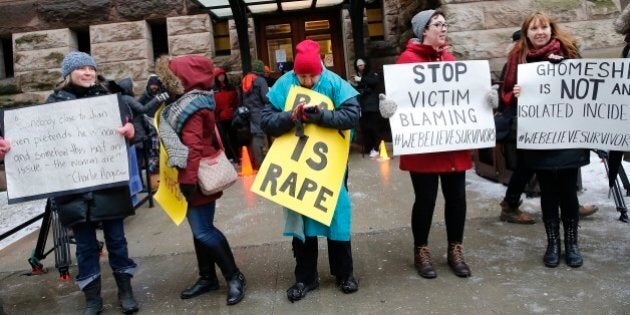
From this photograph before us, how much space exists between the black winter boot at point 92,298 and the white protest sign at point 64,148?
0.66 metres

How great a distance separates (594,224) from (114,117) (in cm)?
412

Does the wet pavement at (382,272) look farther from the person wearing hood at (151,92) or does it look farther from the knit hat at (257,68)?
the knit hat at (257,68)

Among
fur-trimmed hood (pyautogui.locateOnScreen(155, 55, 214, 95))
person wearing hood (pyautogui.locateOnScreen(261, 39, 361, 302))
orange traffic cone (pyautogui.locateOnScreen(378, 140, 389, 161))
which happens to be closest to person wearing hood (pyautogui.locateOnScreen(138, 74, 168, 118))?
fur-trimmed hood (pyautogui.locateOnScreen(155, 55, 214, 95))

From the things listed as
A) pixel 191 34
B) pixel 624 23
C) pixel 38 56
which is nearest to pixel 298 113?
pixel 624 23

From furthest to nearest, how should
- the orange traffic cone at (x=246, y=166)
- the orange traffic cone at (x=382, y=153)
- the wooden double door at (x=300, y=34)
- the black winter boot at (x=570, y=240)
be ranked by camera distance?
1. the wooden double door at (x=300, y=34)
2. the orange traffic cone at (x=382, y=153)
3. the orange traffic cone at (x=246, y=166)
4. the black winter boot at (x=570, y=240)

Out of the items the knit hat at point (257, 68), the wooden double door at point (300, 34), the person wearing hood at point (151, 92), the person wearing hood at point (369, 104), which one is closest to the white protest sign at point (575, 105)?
the person wearing hood at point (151, 92)

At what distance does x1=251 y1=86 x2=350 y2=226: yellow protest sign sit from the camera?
3.21 m

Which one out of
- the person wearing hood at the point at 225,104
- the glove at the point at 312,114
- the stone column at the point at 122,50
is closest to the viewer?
the glove at the point at 312,114

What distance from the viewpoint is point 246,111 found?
8.09 meters

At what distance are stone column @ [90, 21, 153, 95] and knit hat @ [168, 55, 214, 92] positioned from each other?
6.74 meters

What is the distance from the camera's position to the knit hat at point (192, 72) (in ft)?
10.9

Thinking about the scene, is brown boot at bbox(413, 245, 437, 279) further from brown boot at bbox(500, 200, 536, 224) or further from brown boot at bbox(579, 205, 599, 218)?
brown boot at bbox(579, 205, 599, 218)

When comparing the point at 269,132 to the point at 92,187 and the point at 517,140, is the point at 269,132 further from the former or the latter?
the point at 517,140

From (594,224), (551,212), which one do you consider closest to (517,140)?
(551,212)
